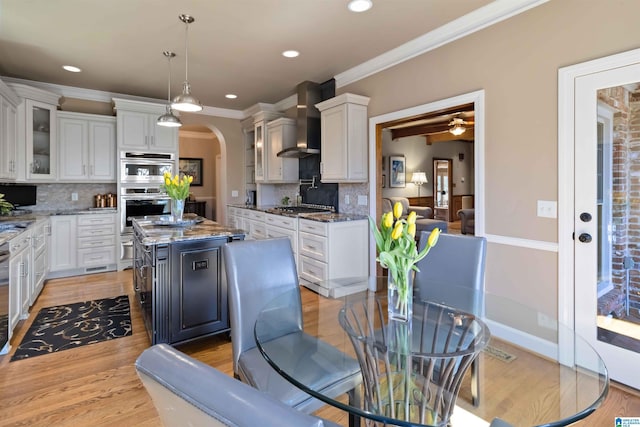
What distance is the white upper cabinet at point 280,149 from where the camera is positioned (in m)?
5.18

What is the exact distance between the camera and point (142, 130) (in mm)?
5039

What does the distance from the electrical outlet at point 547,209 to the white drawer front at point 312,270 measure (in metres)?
2.13

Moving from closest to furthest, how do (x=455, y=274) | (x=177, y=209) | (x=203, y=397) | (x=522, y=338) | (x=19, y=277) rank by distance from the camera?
(x=203, y=397) < (x=522, y=338) < (x=455, y=274) < (x=19, y=277) < (x=177, y=209)

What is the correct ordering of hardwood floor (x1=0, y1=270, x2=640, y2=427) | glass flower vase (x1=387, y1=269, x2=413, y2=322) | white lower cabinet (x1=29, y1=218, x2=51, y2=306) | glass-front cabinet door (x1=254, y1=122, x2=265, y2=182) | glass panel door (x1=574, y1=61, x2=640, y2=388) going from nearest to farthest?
glass flower vase (x1=387, y1=269, x2=413, y2=322) → hardwood floor (x1=0, y1=270, x2=640, y2=427) → glass panel door (x1=574, y1=61, x2=640, y2=388) → white lower cabinet (x1=29, y1=218, x2=51, y2=306) → glass-front cabinet door (x1=254, y1=122, x2=265, y2=182)

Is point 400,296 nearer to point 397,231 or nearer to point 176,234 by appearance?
point 397,231

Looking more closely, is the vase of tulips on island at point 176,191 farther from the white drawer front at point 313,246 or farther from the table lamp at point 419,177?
the table lamp at point 419,177

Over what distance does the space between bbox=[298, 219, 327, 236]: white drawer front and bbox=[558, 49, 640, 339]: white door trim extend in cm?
216

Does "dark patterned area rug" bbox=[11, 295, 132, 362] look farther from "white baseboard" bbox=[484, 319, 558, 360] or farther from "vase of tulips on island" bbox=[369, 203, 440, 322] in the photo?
"white baseboard" bbox=[484, 319, 558, 360]

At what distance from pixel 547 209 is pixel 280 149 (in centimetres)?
372

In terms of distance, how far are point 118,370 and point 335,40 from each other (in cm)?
337

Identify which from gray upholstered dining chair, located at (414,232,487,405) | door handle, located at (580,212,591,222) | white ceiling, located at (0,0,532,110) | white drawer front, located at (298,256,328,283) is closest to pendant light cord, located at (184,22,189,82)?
white ceiling, located at (0,0,532,110)

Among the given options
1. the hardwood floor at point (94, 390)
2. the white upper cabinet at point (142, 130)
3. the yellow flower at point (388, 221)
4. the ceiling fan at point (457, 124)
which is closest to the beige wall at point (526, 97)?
the hardwood floor at point (94, 390)

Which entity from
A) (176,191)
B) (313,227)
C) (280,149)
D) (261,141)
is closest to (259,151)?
(261,141)

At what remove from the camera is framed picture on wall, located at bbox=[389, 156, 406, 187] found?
8.70 metres
